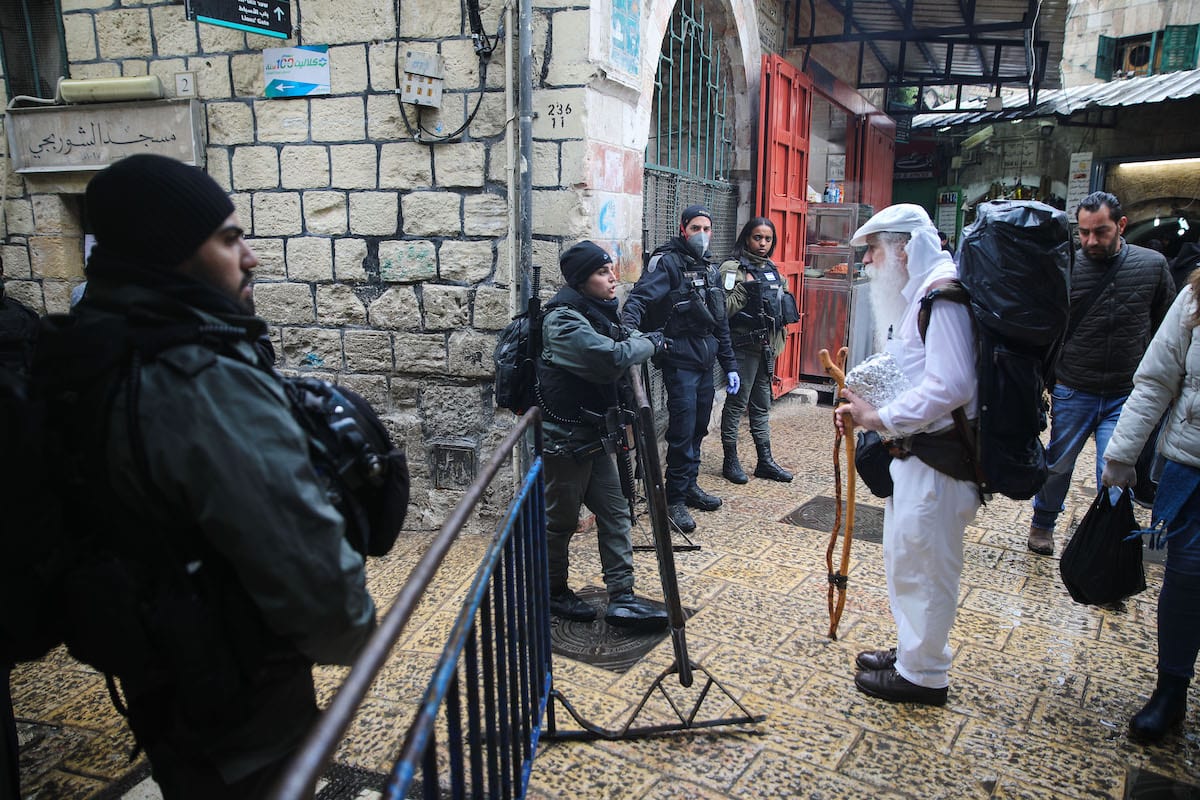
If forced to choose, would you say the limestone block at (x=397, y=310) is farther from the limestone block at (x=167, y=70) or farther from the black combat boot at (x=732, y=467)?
the black combat boot at (x=732, y=467)

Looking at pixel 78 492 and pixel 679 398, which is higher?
pixel 78 492

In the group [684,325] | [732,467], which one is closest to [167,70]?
[684,325]

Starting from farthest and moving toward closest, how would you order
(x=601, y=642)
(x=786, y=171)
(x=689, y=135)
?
(x=786, y=171), (x=689, y=135), (x=601, y=642)

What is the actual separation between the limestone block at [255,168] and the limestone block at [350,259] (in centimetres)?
57

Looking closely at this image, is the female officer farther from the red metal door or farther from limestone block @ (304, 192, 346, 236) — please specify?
limestone block @ (304, 192, 346, 236)

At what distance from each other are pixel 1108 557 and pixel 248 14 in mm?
4774

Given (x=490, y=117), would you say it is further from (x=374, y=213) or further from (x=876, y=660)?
(x=876, y=660)

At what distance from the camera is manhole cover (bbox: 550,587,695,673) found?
3154 millimetres

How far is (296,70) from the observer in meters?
4.59

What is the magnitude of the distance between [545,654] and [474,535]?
2.31 m

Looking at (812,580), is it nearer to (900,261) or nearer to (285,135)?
(900,261)

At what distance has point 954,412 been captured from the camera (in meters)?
2.57

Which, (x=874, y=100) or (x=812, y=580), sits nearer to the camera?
(x=812, y=580)

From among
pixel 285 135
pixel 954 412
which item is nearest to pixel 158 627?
pixel 954 412
